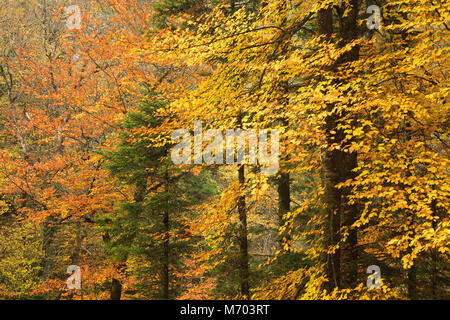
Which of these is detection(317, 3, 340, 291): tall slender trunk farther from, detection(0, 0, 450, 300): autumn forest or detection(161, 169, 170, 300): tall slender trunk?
detection(161, 169, 170, 300): tall slender trunk

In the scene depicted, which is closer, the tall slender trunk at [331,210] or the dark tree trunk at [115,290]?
the tall slender trunk at [331,210]

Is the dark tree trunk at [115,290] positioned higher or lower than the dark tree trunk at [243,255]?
lower

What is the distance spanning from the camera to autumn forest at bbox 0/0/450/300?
5398 millimetres

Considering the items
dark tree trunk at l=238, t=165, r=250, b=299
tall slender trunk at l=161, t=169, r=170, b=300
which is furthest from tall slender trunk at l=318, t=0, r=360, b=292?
tall slender trunk at l=161, t=169, r=170, b=300

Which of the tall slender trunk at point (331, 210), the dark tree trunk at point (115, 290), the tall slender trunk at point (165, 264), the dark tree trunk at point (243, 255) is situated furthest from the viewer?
the dark tree trunk at point (115, 290)

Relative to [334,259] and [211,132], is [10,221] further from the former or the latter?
[334,259]

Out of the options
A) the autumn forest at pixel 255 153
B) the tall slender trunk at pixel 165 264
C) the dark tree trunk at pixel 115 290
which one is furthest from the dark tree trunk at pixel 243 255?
the dark tree trunk at pixel 115 290

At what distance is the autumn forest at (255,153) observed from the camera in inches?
213

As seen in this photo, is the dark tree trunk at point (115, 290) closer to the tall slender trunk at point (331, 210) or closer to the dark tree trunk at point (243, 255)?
the dark tree trunk at point (243, 255)

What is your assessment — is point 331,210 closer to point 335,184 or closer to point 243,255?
point 335,184

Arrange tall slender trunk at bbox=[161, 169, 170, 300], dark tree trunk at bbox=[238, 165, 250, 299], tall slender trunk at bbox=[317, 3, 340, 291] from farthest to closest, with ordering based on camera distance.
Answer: tall slender trunk at bbox=[161, 169, 170, 300] → dark tree trunk at bbox=[238, 165, 250, 299] → tall slender trunk at bbox=[317, 3, 340, 291]
